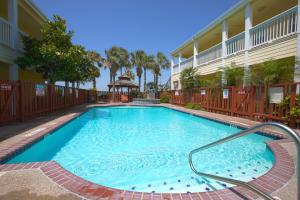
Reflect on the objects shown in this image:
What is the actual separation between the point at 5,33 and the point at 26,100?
A: 11.6 feet

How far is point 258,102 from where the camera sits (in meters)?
8.77

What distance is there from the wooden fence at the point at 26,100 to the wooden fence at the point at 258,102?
10.6 meters

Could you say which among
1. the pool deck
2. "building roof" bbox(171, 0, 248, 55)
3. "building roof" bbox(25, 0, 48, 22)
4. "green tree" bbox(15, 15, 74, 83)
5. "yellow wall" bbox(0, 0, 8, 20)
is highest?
"building roof" bbox(171, 0, 248, 55)


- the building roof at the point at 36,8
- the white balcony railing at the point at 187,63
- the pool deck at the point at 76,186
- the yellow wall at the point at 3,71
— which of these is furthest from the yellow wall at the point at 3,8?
the white balcony railing at the point at 187,63

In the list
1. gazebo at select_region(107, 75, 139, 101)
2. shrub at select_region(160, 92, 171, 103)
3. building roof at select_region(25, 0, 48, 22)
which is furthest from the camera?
gazebo at select_region(107, 75, 139, 101)

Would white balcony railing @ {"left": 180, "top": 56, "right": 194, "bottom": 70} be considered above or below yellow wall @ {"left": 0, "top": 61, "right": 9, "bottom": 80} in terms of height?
above

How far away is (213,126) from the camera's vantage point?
920 cm

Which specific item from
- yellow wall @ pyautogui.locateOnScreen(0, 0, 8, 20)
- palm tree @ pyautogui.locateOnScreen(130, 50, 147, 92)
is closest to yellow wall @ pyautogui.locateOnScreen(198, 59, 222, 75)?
yellow wall @ pyautogui.locateOnScreen(0, 0, 8, 20)

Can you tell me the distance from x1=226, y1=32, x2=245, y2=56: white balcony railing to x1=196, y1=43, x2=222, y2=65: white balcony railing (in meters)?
0.88

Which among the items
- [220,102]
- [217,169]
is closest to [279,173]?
[217,169]

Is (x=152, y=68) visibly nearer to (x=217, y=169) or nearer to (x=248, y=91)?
(x=248, y=91)

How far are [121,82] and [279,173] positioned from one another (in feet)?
78.7

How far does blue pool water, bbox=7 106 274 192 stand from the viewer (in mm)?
3805

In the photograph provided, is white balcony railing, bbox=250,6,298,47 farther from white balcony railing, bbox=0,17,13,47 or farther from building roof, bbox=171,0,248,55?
white balcony railing, bbox=0,17,13,47
